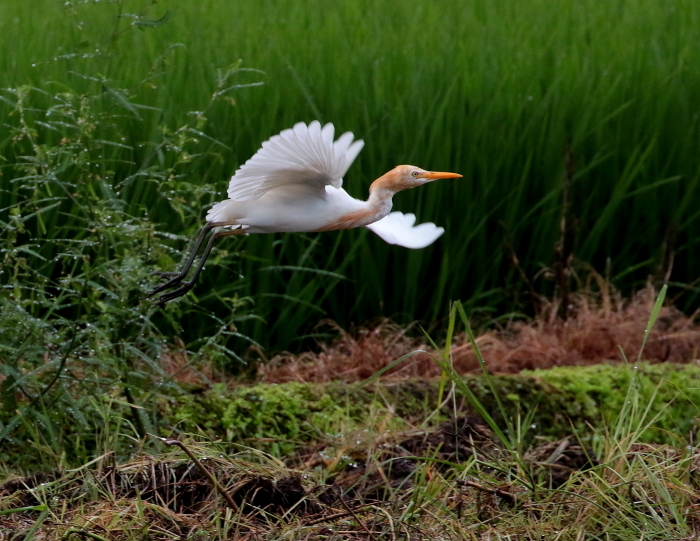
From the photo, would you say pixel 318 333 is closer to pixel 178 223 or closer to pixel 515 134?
pixel 178 223

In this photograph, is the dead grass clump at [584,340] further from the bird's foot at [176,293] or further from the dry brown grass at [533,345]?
the bird's foot at [176,293]

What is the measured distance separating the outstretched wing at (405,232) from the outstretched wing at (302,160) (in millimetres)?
379

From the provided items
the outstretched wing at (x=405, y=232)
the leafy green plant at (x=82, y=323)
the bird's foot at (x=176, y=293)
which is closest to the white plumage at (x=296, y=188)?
the bird's foot at (x=176, y=293)

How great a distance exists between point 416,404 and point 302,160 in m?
1.54

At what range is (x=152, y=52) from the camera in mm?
4691

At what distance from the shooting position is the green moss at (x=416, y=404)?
3.29 m

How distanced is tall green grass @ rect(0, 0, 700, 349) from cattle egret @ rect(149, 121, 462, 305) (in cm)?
136

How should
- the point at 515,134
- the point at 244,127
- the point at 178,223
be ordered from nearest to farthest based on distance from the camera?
the point at 178,223, the point at 244,127, the point at 515,134

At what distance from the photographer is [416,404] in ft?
11.6

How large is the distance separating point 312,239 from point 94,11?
1.98 m

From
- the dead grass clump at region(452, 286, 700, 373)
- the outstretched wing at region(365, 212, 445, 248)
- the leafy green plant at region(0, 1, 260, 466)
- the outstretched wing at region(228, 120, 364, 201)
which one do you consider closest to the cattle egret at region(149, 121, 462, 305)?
the outstretched wing at region(228, 120, 364, 201)

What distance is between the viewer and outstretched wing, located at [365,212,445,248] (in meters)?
2.67

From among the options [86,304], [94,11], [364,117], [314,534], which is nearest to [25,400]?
[86,304]

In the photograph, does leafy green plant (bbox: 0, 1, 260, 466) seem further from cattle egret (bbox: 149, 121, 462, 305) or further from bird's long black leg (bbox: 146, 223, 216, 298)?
cattle egret (bbox: 149, 121, 462, 305)
